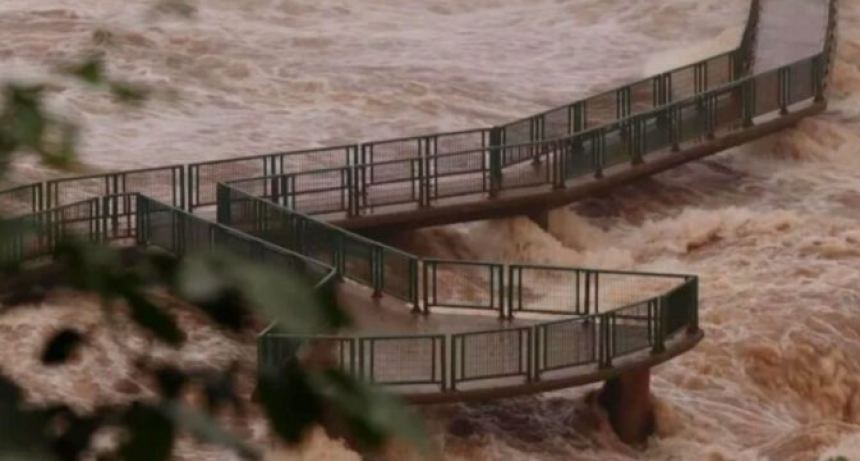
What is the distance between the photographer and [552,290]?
77.4 ft

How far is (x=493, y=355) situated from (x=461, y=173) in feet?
23.2

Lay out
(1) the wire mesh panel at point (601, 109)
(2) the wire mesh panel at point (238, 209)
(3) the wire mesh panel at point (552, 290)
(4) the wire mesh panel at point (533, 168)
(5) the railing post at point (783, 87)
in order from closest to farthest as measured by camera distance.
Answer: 1. (3) the wire mesh panel at point (552, 290)
2. (2) the wire mesh panel at point (238, 209)
3. (4) the wire mesh panel at point (533, 168)
4. (1) the wire mesh panel at point (601, 109)
5. (5) the railing post at point (783, 87)

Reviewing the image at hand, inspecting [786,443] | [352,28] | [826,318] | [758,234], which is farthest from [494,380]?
[352,28]

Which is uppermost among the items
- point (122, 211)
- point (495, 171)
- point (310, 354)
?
point (310, 354)

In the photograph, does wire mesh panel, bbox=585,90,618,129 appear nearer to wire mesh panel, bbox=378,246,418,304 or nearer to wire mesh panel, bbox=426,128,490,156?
wire mesh panel, bbox=426,128,490,156

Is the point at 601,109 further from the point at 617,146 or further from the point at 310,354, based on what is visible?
the point at 310,354

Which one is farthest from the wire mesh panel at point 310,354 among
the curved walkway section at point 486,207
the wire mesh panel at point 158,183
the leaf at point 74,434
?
the wire mesh panel at point 158,183

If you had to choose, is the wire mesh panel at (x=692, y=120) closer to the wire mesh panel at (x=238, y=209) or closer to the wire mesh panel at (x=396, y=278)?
the wire mesh panel at (x=238, y=209)

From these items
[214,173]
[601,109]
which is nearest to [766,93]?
[601,109]

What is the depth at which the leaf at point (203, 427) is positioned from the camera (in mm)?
1982

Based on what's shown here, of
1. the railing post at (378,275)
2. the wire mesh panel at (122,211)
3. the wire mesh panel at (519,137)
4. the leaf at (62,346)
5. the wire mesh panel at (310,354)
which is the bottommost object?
the wire mesh panel at (519,137)

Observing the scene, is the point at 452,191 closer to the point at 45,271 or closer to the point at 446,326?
the point at 446,326

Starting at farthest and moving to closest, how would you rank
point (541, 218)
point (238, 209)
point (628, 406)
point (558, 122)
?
point (558, 122)
point (541, 218)
point (238, 209)
point (628, 406)

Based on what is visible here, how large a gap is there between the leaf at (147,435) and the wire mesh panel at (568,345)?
1965cm
